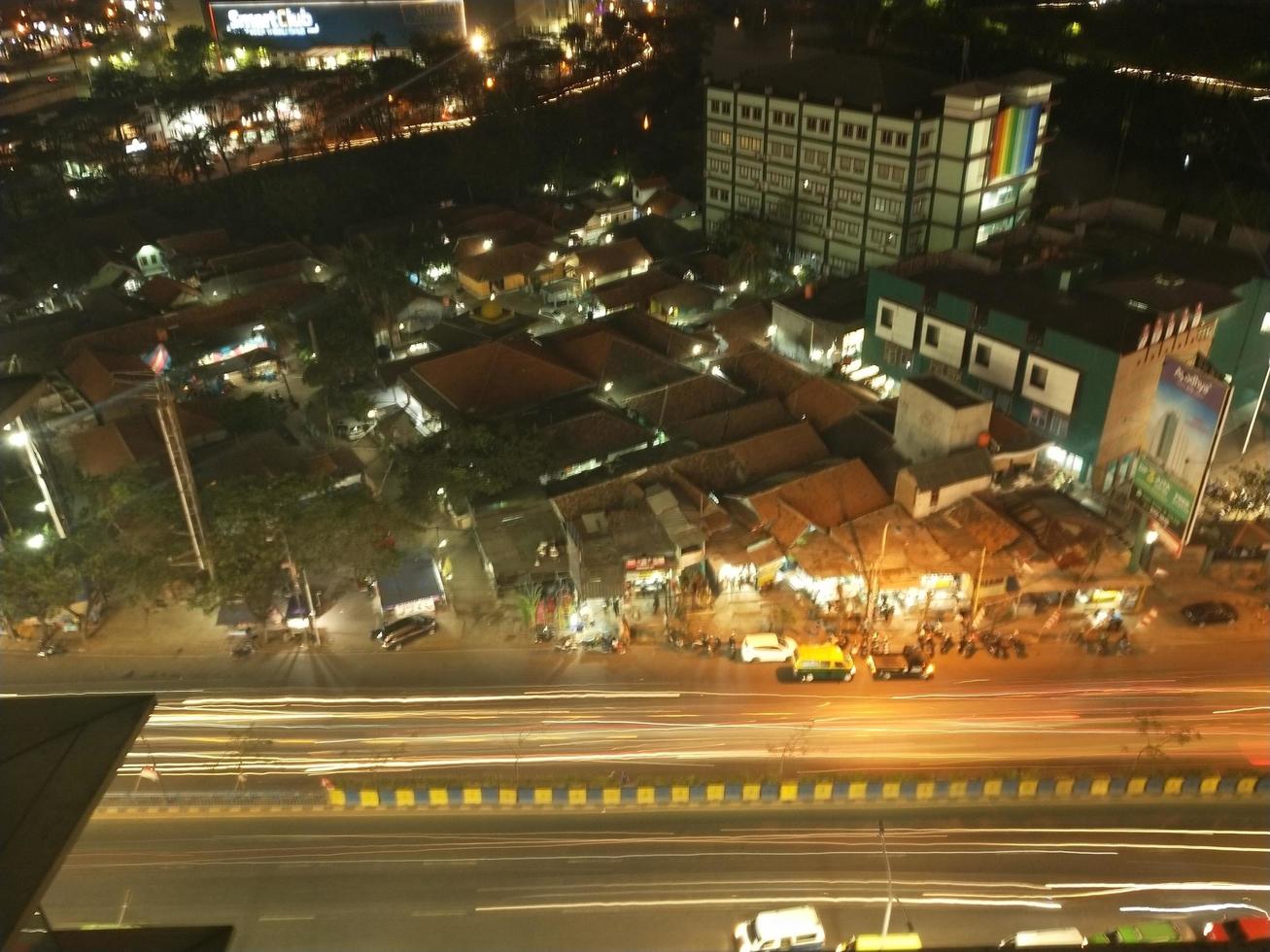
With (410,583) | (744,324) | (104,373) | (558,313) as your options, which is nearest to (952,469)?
(744,324)

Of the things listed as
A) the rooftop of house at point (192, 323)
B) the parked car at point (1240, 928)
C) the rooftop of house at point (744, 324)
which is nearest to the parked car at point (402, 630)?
the parked car at point (1240, 928)

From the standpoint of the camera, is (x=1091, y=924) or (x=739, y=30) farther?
(x=739, y=30)

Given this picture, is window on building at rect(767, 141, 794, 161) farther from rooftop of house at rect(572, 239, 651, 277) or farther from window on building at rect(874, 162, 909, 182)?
rooftop of house at rect(572, 239, 651, 277)

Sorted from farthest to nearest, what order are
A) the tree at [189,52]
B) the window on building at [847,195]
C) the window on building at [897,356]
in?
the tree at [189,52]
the window on building at [847,195]
the window on building at [897,356]

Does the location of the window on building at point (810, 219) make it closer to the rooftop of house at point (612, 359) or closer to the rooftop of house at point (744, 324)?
the rooftop of house at point (744, 324)

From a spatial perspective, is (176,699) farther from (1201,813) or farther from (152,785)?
(1201,813)

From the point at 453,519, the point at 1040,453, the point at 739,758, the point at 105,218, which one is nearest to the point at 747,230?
the point at 1040,453

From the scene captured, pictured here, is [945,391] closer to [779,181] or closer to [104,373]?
[779,181]
